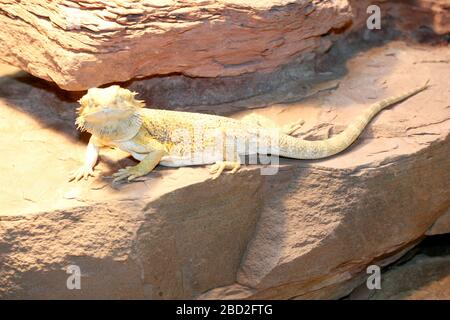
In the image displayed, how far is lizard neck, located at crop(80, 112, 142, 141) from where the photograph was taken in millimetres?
3892

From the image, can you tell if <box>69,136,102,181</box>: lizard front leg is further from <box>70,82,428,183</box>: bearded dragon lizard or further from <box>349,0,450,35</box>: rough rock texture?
<box>349,0,450,35</box>: rough rock texture

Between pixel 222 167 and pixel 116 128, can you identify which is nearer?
pixel 116 128

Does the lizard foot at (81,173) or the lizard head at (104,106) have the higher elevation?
the lizard head at (104,106)

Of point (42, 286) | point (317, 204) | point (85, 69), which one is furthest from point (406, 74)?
point (42, 286)

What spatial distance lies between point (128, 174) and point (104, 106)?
53 cm

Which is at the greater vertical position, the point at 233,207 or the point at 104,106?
the point at 104,106

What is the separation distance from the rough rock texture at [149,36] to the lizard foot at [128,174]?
77 centimetres

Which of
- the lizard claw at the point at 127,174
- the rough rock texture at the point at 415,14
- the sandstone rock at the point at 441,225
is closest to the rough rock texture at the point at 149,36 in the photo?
the lizard claw at the point at 127,174

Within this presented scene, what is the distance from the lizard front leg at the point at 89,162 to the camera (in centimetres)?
401

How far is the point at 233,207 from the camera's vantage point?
4211 mm

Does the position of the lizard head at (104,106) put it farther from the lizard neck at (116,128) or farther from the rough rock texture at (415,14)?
the rough rock texture at (415,14)

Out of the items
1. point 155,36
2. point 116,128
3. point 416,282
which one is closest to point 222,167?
point 116,128

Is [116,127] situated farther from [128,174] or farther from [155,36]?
[155,36]

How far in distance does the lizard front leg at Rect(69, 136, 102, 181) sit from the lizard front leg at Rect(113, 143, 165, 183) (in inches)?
7.9
